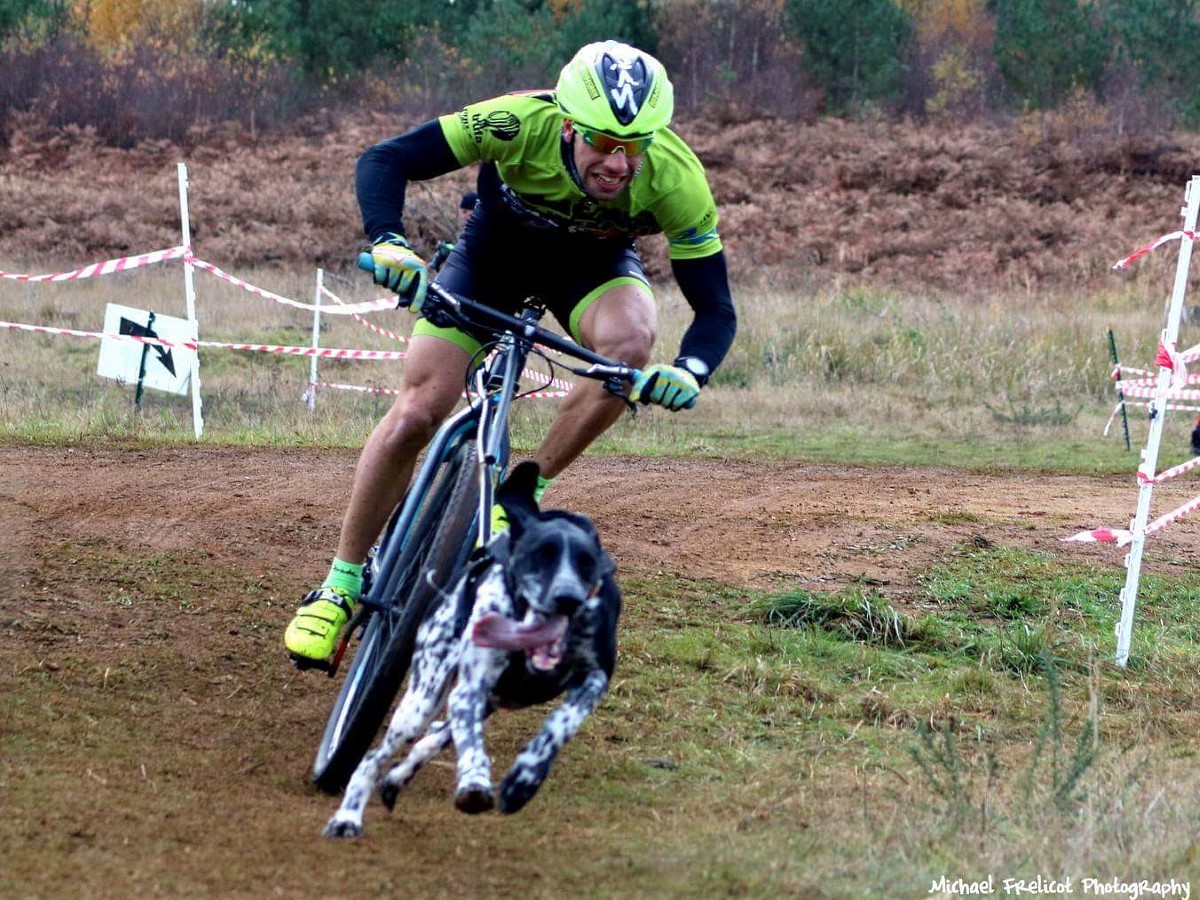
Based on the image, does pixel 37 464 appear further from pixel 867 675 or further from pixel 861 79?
pixel 861 79

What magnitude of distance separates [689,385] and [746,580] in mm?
3563

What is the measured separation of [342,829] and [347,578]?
1297mm

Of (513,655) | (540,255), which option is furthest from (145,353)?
(513,655)

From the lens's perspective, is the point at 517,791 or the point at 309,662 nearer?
the point at 517,791

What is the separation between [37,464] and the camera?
9.41m

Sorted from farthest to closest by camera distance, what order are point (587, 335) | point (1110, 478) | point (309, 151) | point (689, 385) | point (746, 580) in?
point (309, 151)
point (1110, 478)
point (746, 580)
point (587, 335)
point (689, 385)

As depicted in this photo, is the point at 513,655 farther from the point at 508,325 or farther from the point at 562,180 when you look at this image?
the point at 562,180

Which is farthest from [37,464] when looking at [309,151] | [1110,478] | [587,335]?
[309,151]

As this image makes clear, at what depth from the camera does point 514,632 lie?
135 inches

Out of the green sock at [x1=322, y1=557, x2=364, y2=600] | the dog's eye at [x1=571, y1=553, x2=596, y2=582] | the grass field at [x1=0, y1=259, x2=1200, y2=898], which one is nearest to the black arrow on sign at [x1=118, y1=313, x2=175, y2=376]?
the grass field at [x1=0, y1=259, x2=1200, y2=898]

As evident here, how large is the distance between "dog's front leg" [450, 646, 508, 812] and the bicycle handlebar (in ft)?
2.99

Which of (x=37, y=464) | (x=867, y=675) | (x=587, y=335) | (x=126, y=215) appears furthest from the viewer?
(x=126, y=215)

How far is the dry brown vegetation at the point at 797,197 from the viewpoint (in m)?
31.5

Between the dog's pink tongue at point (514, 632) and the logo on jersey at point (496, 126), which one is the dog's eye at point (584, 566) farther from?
the logo on jersey at point (496, 126)
